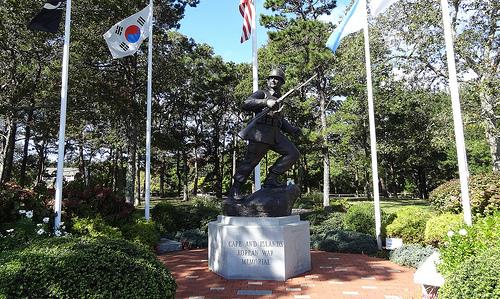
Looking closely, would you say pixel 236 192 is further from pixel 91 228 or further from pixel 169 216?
pixel 169 216

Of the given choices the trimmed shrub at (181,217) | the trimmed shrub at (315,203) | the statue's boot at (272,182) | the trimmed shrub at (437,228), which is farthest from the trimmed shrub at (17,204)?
the trimmed shrub at (315,203)

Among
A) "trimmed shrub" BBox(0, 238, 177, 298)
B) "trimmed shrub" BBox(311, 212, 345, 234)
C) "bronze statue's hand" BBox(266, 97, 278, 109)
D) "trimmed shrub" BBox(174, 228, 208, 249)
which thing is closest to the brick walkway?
"trimmed shrub" BBox(0, 238, 177, 298)

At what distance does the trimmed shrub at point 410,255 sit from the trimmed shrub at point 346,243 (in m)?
0.96

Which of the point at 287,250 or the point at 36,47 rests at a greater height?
the point at 36,47

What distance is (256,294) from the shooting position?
636 centimetres

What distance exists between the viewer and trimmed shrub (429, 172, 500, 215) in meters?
10.4

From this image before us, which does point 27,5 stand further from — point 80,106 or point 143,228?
point 143,228

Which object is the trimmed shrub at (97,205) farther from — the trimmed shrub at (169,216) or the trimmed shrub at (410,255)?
the trimmed shrub at (410,255)

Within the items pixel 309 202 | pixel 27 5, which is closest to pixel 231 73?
pixel 309 202

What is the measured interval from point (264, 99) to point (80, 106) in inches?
496

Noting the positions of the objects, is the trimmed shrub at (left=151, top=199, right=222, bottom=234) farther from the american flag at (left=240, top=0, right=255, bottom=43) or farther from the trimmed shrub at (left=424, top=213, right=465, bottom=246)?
the trimmed shrub at (left=424, top=213, right=465, bottom=246)

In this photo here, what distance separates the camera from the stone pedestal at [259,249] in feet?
24.0

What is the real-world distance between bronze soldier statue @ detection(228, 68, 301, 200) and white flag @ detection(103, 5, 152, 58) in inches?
220

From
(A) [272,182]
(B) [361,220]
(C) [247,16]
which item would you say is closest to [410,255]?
(A) [272,182]
